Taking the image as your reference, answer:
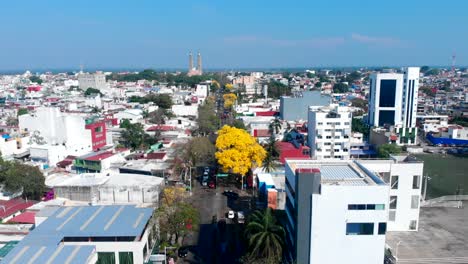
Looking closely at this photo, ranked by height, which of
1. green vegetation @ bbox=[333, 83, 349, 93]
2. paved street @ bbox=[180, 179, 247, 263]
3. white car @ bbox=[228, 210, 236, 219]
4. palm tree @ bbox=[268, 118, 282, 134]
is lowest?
paved street @ bbox=[180, 179, 247, 263]

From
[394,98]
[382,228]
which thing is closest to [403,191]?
[382,228]

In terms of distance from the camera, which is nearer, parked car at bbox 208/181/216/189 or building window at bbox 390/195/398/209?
building window at bbox 390/195/398/209

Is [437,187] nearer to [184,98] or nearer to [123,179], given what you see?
[123,179]

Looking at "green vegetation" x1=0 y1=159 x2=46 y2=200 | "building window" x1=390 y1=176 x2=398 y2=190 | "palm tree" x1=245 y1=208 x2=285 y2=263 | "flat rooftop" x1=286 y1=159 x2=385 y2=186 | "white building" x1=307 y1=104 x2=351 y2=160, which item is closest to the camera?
"flat rooftop" x1=286 y1=159 x2=385 y2=186

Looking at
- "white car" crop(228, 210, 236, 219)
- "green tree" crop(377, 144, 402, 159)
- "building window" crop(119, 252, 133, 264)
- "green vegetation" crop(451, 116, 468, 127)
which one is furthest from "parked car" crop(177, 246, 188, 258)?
"green vegetation" crop(451, 116, 468, 127)

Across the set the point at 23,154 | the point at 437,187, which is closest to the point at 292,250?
the point at 437,187

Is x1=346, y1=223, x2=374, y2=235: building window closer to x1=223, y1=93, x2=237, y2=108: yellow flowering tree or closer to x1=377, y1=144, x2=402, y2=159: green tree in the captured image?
x1=377, y1=144, x2=402, y2=159: green tree

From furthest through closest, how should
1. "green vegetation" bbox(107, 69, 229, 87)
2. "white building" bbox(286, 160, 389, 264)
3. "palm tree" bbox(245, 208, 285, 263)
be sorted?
"green vegetation" bbox(107, 69, 229, 87)
"palm tree" bbox(245, 208, 285, 263)
"white building" bbox(286, 160, 389, 264)

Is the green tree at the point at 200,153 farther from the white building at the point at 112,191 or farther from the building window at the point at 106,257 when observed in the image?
the building window at the point at 106,257

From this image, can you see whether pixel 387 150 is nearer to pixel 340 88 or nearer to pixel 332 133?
pixel 332 133
